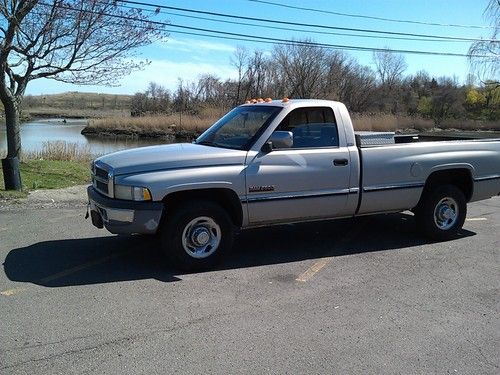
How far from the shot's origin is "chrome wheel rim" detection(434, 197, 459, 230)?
24.1ft

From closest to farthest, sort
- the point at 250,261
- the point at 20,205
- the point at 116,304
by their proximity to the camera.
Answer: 1. the point at 116,304
2. the point at 250,261
3. the point at 20,205

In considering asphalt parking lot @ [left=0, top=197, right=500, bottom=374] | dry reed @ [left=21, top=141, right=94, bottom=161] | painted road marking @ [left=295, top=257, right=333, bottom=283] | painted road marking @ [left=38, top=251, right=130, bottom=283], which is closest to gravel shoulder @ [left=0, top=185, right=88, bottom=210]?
asphalt parking lot @ [left=0, top=197, right=500, bottom=374]

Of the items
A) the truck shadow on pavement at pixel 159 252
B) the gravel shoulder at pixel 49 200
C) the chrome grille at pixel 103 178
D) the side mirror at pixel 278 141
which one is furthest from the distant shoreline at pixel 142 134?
the side mirror at pixel 278 141

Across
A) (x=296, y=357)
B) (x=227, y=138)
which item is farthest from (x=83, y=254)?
(x=296, y=357)

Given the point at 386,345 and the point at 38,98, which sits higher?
the point at 38,98

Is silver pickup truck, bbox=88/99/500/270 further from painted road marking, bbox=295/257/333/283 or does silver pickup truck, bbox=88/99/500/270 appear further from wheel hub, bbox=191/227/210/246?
painted road marking, bbox=295/257/333/283

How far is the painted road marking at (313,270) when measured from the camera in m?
5.61

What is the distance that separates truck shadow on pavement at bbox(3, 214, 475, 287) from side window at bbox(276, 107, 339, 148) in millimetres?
1415

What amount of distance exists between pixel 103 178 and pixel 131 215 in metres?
0.69

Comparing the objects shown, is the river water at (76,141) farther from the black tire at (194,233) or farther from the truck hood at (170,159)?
the black tire at (194,233)

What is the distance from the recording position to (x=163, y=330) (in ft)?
13.9

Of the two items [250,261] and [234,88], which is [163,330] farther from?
[234,88]

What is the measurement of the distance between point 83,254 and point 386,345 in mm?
3891

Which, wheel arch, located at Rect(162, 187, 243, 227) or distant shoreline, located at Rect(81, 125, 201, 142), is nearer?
wheel arch, located at Rect(162, 187, 243, 227)
